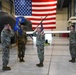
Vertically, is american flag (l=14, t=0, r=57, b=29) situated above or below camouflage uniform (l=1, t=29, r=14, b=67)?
above

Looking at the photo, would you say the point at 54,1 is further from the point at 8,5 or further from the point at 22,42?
the point at 8,5

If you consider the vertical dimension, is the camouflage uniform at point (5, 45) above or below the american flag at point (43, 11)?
below

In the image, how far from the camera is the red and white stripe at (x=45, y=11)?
727 centimetres

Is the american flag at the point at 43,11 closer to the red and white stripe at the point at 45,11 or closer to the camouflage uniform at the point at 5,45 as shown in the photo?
the red and white stripe at the point at 45,11

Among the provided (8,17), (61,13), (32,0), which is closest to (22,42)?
(32,0)

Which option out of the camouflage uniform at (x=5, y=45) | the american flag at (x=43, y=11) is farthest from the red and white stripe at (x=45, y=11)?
the camouflage uniform at (x=5, y=45)

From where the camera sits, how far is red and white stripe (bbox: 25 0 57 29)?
23.8ft

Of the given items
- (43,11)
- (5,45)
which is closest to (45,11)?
(43,11)

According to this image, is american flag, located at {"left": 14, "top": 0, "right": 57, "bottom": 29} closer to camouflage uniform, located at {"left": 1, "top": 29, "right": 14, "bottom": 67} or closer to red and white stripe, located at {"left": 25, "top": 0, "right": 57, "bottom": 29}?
red and white stripe, located at {"left": 25, "top": 0, "right": 57, "bottom": 29}

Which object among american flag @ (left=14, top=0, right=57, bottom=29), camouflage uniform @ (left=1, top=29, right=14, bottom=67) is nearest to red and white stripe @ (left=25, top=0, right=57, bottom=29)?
american flag @ (left=14, top=0, right=57, bottom=29)

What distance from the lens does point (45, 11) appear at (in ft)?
24.8

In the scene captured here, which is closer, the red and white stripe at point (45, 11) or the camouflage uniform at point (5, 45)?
the camouflage uniform at point (5, 45)

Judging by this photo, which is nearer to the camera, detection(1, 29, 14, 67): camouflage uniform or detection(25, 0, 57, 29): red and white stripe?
detection(1, 29, 14, 67): camouflage uniform

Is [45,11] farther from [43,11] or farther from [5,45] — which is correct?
[5,45]
